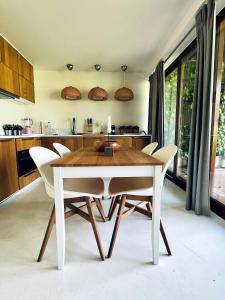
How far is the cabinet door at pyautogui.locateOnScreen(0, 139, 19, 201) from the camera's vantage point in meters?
2.31

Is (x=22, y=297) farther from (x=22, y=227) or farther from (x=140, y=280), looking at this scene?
(x=22, y=227)

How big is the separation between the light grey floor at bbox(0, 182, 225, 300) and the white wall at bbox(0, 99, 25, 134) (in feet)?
6.77

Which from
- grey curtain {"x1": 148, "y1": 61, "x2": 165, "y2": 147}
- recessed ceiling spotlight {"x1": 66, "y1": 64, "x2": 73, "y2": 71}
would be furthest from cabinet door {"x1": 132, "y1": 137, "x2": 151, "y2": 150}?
recessed ceiling spotlight {"x1": 66, "y1": 64, "x2": 73, "y2": 71}

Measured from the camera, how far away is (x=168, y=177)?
362 centimetres

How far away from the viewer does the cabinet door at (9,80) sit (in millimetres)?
2732

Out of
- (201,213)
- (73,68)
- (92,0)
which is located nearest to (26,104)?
→ (73,68)

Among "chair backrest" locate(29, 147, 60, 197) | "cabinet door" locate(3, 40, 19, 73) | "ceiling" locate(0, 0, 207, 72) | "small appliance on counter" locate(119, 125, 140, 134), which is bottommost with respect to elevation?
"chair backrest" locate(29, 147, 60, 197)

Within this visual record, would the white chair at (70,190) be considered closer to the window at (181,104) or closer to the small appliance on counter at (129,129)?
the window at (181,104)

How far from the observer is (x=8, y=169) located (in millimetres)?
2467

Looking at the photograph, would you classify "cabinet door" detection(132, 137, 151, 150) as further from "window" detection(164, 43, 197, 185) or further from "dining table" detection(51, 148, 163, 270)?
"dining table" detection(51, 148, 163, 270)

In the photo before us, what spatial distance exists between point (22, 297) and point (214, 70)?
8.95 ft

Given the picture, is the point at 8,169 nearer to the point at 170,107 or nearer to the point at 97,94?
the point at 97,94

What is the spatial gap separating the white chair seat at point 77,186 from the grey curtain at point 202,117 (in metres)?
1.20

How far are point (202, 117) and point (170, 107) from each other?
5.94 feet
